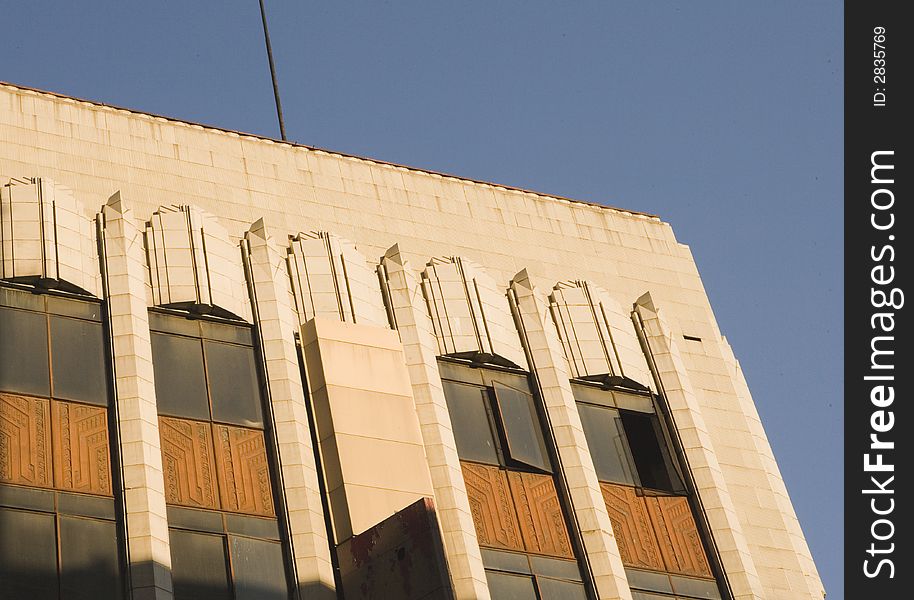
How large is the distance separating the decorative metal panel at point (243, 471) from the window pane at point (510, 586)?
4372 millimetres

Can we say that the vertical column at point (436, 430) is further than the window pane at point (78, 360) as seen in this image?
Yes

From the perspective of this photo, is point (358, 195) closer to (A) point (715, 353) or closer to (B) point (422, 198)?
(B) point (422, 198)

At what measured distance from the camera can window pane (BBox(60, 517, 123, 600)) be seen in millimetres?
23047

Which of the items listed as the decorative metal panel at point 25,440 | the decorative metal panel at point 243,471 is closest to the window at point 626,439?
the decorative metal panel at point 243,471

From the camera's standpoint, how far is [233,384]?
1065 inches

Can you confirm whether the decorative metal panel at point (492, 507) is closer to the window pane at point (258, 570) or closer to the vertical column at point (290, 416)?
the vertical column at point (290, 416)

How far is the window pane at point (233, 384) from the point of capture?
26.6 m

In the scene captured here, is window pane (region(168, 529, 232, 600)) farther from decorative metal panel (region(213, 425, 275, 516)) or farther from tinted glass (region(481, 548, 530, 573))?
tinted glass (region(481, 548, 530, 573))

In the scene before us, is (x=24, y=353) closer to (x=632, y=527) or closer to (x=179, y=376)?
(x=179, y=376)

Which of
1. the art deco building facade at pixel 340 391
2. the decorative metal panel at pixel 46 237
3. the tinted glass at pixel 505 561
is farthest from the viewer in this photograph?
the tinted glass at pixel 505 561

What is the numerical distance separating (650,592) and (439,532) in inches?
282

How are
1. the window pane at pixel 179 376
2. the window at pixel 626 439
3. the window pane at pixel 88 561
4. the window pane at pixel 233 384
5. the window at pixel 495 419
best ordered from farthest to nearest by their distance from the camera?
the window at pixel 626 439
the window at pixel 495 419
the window pane at pixel 233 384
the window pane at pixel 179 376
the window pane at pixel 88 561

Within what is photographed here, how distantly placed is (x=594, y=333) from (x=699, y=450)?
3.41 meters

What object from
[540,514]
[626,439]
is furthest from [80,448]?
[626,439]
